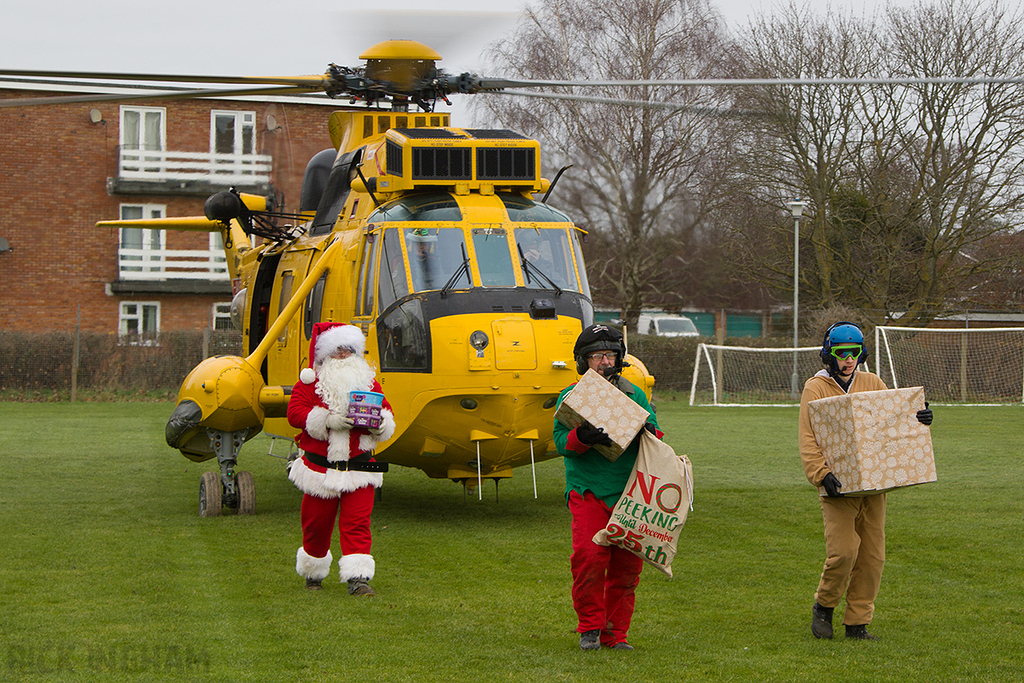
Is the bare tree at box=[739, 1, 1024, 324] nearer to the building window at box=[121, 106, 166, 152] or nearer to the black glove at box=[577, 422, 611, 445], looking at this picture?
the building window at box=[121, 106, 166, 152]

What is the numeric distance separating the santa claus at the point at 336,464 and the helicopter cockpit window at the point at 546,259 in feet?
9.21

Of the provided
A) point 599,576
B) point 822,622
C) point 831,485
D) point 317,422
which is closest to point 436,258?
point 317,422

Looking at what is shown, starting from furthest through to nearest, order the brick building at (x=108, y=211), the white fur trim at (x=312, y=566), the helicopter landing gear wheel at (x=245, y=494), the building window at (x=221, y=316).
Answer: the building window at (x=221, y=316) < the brick building at (x=108, y=211) < the helicopter landing gear wheel at (x=245, y=494) < the white fur trim at (x=312, y=566)

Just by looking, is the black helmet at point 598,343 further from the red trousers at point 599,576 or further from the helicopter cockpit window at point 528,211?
the helicopter cockpit window at point 528,211

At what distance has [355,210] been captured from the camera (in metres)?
11.5

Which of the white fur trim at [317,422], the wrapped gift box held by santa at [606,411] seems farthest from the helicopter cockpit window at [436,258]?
the wrapped gift box held by santa at [606,411]

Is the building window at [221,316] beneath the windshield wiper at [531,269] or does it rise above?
beneath

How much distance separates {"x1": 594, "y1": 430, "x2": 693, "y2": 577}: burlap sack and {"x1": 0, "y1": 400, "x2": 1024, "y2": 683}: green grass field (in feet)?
2.03

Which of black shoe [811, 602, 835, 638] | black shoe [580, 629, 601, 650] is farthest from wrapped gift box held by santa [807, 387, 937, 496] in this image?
black shoe [580, 629, 601, 650]

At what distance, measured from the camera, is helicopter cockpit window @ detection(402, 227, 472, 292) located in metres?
10.1

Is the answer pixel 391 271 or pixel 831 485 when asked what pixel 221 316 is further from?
pixel 831 485

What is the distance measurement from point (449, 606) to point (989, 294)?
26817 mm

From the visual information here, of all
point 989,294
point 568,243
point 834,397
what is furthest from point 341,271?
point 989,294

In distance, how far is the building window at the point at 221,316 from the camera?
33875 millimetres
